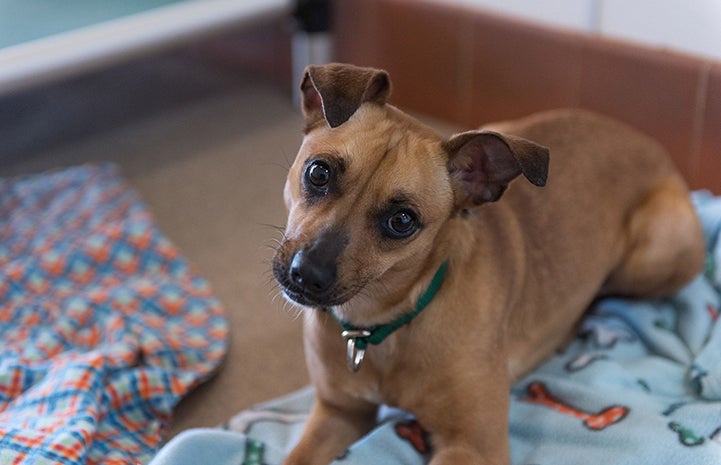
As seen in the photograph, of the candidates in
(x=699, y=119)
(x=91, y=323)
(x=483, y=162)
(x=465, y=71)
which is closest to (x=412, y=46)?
(x=465, y=71)

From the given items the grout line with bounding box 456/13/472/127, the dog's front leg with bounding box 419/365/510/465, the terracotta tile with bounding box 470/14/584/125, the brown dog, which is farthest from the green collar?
the grout line with bounding box 456/13/472/127

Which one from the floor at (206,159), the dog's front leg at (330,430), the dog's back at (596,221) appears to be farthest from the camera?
the floor at (206,159)

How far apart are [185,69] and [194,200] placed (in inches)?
44.3

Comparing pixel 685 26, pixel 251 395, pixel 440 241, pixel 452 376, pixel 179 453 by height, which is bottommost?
pixel 251 395

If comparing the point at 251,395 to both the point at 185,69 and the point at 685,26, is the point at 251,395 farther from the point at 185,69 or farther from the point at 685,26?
the point at 185,69

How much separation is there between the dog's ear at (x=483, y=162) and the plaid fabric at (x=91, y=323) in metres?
0.86

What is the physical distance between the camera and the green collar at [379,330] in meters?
1.73

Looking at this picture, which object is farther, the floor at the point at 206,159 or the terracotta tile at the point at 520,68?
the terracotta tile at the point at 520,68

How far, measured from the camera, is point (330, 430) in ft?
6.13

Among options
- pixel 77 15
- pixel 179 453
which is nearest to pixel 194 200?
pixel 77 15

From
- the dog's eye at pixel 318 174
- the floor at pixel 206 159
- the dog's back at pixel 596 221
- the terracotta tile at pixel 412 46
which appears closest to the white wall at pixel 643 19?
the terracotta tile at pixel 412 46

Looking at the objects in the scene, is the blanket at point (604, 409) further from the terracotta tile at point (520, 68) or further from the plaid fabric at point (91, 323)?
the terracotta tile at point (520, 68)

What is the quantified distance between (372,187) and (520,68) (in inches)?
61.6

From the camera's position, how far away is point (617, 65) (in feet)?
8.93
